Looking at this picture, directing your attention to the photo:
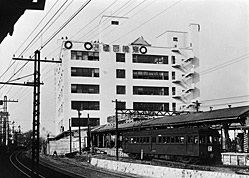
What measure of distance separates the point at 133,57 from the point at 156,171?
53.6m

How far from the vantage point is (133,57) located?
255 feet

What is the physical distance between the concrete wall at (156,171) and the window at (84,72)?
37922mm

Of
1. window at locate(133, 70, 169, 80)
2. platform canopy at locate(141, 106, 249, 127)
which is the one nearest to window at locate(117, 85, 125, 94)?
window at locate(133, 70, 169, 80)

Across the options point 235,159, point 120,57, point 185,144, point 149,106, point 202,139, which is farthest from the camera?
point 120,57

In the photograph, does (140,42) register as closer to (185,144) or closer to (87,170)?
(87,170)

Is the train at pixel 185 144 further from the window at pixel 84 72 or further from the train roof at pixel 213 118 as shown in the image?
the window at pixel 84 72

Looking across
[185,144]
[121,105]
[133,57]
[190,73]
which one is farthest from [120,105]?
[185,144]

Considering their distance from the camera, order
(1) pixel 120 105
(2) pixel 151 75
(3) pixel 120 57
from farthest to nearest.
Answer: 1. (2) pixel 151 75
2. (3) pixel 120 57
3. (1) pixel 120 105

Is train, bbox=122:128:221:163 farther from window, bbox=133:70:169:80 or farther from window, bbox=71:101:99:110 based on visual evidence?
window, bbox=133:70:169:80

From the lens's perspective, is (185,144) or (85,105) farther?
(85,105)

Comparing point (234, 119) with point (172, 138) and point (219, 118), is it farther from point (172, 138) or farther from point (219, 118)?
point (172, 138)

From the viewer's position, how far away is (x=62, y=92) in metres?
75.9

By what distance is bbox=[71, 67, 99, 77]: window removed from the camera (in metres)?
73.8

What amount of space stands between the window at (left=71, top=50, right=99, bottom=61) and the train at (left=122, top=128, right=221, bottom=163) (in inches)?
1665
